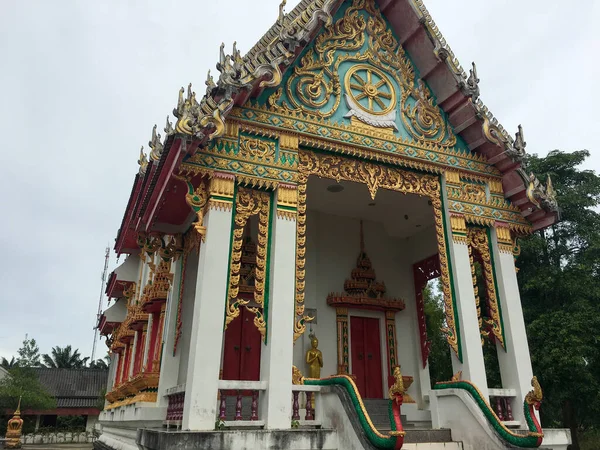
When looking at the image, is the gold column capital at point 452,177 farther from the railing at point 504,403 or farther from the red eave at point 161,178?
the red eave at point 161,178

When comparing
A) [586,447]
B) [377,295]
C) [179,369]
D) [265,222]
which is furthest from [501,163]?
[586,447]

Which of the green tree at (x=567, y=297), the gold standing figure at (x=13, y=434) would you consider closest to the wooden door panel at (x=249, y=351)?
the green tree at (x=567, y=297)

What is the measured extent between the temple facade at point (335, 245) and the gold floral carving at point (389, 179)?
35 millimetres

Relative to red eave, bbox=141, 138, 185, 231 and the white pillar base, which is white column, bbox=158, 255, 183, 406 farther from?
the white pillar base

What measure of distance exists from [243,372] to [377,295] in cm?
348

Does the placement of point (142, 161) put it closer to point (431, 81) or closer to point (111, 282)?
point (111, 282)

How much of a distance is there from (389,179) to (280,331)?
3.41 m

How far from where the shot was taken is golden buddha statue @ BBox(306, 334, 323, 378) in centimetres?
960

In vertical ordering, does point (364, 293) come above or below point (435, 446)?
above

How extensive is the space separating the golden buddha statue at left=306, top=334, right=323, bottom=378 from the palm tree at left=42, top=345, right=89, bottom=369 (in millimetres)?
48273

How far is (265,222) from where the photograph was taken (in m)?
7.26

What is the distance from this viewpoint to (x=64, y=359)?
167 feet

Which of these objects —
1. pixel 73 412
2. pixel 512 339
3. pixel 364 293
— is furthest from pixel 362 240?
pixel 73 412

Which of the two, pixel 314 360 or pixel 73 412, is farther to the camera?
Result: pixel 73 412
